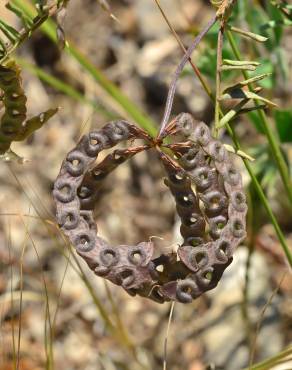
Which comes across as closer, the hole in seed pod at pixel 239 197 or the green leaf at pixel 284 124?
the hole in seed pod at pixel 239 197

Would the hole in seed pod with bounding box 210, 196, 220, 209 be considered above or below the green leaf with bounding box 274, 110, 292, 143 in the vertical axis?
above

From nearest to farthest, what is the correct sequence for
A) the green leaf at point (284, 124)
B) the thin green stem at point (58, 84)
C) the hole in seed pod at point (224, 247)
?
1. the hole in seed pod at point (224, 247)
2. the green leaf at point (284, 124)
3. the thin green stem at point (58, 84)

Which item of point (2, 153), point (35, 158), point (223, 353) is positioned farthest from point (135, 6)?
point (2, 153)

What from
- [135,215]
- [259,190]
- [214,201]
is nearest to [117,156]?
[214,201]

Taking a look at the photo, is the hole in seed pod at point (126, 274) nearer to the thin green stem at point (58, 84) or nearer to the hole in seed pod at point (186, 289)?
the hole in seed pod at point (186, 289)

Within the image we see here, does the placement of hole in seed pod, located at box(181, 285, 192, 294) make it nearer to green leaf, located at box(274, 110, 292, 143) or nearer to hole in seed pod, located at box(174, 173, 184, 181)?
hole in seed pod, located at box(174, 173, 184, 181)

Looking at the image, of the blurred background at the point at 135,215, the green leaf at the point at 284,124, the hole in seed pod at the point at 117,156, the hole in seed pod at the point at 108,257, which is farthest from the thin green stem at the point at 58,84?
the hole in seed pod at the point at 108,257

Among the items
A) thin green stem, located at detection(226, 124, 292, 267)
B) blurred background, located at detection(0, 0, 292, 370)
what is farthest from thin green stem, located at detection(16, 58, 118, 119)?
thin green stem, located at detection(226, 124, 292, 267)

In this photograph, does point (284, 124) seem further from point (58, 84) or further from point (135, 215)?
point (135, 215)
